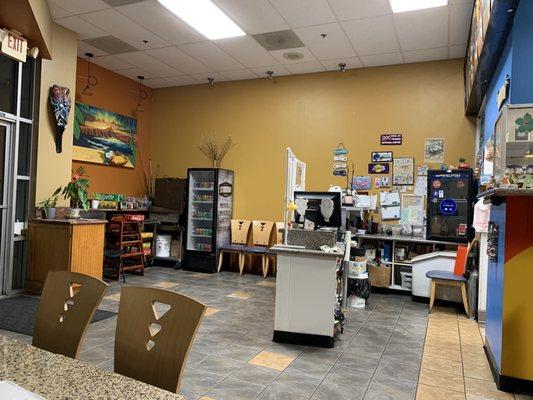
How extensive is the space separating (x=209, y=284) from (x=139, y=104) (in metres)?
4.06

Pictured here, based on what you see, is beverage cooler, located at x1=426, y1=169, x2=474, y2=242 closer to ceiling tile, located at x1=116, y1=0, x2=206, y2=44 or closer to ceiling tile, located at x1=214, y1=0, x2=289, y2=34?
ceiling tile, located at x1=214, y1=0, x2=289, y2=34

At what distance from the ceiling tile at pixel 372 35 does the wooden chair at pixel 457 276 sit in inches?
115

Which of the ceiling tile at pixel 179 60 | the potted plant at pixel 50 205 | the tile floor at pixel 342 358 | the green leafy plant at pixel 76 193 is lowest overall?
the tile floor at pixel 342 358

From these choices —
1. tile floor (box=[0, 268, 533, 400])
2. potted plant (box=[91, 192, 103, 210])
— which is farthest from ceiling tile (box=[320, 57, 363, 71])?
potted plant (box=[91, 192, 103, 210])

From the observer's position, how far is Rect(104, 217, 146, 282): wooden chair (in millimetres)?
6066

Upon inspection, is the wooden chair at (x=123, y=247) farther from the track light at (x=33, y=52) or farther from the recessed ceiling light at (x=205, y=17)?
the recessed ceiling light at (x=205, y=17)

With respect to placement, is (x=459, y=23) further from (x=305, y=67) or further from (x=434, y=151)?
(x=305, y=67)

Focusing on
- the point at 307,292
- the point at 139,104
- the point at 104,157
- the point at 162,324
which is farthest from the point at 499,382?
the point at 139,104

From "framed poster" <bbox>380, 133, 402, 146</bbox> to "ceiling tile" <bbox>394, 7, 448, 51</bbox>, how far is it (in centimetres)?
131

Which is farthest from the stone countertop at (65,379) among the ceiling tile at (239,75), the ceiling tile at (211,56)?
the ceiling tile at (239,75)

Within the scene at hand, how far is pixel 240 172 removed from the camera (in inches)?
297

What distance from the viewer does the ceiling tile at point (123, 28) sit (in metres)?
5.08

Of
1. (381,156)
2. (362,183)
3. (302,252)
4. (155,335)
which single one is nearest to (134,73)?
(362,183)

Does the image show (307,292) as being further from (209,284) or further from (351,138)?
(351,138)
